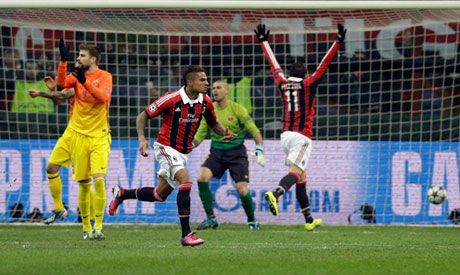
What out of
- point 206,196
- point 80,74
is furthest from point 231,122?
point 80,74

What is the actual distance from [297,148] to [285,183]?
609 millimetres

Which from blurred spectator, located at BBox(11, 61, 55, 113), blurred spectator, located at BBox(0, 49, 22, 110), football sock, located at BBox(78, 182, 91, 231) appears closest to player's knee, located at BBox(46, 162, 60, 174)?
football sock, located at BBox(78, 182, 91, 231)

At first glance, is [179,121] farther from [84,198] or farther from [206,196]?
[206,196]

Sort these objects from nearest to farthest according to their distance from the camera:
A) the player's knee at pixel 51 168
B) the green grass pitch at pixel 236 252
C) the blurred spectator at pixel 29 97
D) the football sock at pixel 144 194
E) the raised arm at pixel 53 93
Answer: the green grass pitch at pixel 236 252
the football sock at pixel 144 194
the raised arm at pixel 53 93
the player's knee at pixel 51 168
the blurred spectator at pixel 29 97

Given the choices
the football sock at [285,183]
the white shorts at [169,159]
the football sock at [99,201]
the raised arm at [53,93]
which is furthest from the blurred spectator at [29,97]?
the white shorts at [169,159]

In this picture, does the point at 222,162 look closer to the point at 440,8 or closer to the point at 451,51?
the point at 440,8

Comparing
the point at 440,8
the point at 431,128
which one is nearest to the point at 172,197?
the point at 431,128

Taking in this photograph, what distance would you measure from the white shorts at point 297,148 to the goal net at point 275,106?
1877 millimetres

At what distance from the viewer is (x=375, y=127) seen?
526 inches

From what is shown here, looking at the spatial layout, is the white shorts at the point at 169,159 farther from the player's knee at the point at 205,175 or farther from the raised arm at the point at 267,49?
the player's knee at the point at 205,175

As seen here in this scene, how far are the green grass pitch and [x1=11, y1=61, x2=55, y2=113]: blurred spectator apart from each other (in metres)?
3.29

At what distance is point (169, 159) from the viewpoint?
26.0 ft

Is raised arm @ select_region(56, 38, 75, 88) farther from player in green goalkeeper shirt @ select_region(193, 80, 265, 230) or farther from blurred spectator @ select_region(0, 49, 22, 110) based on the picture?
blurred spectator @ select_region(0, 49, 22, 110)

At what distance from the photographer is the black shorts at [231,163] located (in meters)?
11.6
